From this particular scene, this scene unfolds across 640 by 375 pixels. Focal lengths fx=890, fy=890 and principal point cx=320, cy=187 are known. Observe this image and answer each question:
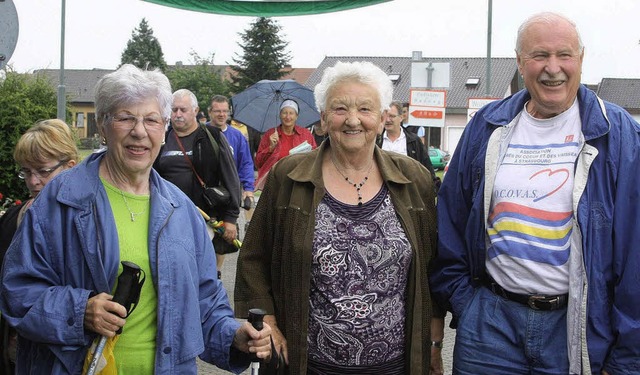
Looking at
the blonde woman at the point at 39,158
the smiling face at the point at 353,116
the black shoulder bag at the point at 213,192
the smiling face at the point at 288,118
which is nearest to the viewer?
the smiling face at the point at 353,116

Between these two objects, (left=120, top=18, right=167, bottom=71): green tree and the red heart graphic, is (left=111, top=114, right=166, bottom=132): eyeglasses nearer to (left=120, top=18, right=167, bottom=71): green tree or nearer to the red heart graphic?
the red heart graphic

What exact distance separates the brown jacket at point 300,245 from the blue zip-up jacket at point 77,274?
554 millimetres

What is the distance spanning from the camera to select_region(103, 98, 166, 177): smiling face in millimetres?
3270

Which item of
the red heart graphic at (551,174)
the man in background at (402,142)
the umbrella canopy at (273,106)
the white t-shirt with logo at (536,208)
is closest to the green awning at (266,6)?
the white t-shirt with logo at (536,208)

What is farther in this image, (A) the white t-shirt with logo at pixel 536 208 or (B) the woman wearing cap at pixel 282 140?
(B) the woman wearing cap at pixel 282 140

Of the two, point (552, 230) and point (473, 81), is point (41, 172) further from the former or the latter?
point (473, 81)

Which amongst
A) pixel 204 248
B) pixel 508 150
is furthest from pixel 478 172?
pixel 204 248

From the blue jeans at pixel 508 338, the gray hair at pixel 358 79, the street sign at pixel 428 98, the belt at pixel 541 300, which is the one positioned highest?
the street sign at pixel 428 98

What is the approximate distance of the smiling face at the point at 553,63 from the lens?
11.8ft

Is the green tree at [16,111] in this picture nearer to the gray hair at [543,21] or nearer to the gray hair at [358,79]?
the gray hair at [358,79]

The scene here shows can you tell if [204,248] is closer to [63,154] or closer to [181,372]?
[181,372]

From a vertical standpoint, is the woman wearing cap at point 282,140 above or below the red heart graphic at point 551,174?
above

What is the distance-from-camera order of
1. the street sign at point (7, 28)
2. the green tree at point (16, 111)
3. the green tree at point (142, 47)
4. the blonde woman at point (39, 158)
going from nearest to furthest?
the blonde woman at point (39, 158), the street sign at point (7, 28), the green tree at point (16, 111), the green tree at point (142, 47)

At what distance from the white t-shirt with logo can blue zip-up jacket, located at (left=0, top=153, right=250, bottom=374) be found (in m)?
1.26
